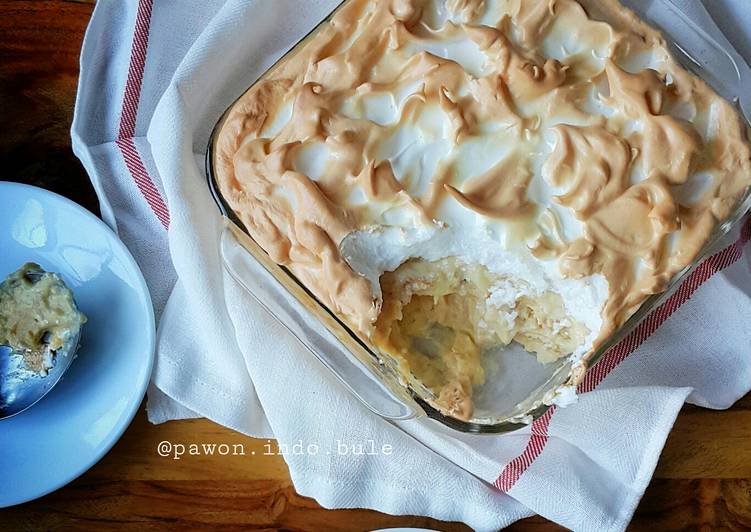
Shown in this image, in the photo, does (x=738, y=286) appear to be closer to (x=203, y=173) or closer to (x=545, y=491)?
(x=545, y=491)

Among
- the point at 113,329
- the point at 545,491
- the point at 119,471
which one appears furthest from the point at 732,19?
the point at 119,471

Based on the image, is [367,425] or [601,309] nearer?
[601,309]

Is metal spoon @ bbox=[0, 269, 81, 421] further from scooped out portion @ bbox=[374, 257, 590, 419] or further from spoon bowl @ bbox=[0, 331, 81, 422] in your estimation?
scooped out portion @ bbox=[374, 257, 590, 419]

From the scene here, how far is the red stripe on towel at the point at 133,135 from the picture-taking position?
1860mm

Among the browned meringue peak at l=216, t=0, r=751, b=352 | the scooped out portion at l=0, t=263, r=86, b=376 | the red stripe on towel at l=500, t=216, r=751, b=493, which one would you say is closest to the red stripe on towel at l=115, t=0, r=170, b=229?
the scooped out portion at l=0, t=263, r=86, b=376

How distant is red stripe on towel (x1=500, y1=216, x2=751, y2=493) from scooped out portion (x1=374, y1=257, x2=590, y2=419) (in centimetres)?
19

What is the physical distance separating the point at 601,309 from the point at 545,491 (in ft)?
1.54

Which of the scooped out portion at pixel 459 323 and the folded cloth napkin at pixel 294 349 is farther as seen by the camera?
the folded cloth napkin at pixel 294 349

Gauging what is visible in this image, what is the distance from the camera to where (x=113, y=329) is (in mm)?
1855

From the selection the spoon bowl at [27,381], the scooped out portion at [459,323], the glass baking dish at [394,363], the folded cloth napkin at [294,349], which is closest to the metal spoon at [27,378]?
the spoon bowl at [27,381]

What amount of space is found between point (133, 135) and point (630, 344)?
3.74 ft

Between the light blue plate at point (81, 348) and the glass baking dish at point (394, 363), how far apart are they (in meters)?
0.30

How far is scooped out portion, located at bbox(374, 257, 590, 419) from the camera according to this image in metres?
1.59

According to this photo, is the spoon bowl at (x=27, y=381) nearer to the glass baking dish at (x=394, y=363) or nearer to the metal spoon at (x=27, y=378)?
the metal spoon at (x=27, y=378)
